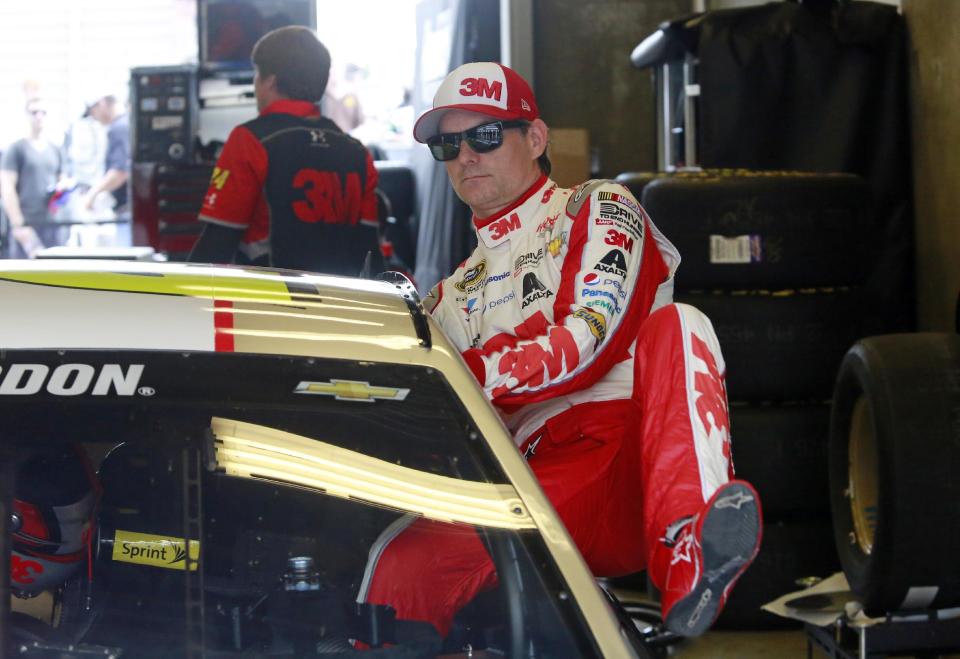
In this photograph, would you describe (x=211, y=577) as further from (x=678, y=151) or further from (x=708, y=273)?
(x=678, y=151)

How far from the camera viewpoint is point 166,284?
1854 mm

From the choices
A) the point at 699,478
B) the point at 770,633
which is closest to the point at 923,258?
the point at 770,633

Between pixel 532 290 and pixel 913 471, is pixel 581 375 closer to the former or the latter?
pixel 532 290

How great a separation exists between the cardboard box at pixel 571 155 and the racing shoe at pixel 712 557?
14.1ft

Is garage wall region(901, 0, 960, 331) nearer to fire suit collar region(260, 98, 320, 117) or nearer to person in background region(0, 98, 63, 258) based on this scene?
fire suit collar region(260, 98, 320, 117)

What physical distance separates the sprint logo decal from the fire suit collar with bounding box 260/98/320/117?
101 inches

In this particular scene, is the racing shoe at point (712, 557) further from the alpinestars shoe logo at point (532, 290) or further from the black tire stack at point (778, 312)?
the black tire stack at point (778, 312)

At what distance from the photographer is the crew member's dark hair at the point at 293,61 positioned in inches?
159

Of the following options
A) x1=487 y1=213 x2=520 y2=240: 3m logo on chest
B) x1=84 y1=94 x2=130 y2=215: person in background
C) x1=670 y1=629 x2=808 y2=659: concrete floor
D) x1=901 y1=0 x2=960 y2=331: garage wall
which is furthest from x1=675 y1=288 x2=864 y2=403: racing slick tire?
x1=84 y1=94 x2=130 y2=215: person in background

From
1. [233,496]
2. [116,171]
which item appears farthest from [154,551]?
[116,171]

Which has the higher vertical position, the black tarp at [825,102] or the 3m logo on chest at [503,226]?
the black tarp at [825,102]

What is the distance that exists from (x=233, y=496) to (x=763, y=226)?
262 centimetres

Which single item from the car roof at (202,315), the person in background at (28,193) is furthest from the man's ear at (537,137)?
the person in background at (28,193)

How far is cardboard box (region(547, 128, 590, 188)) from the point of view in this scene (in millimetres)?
6145
